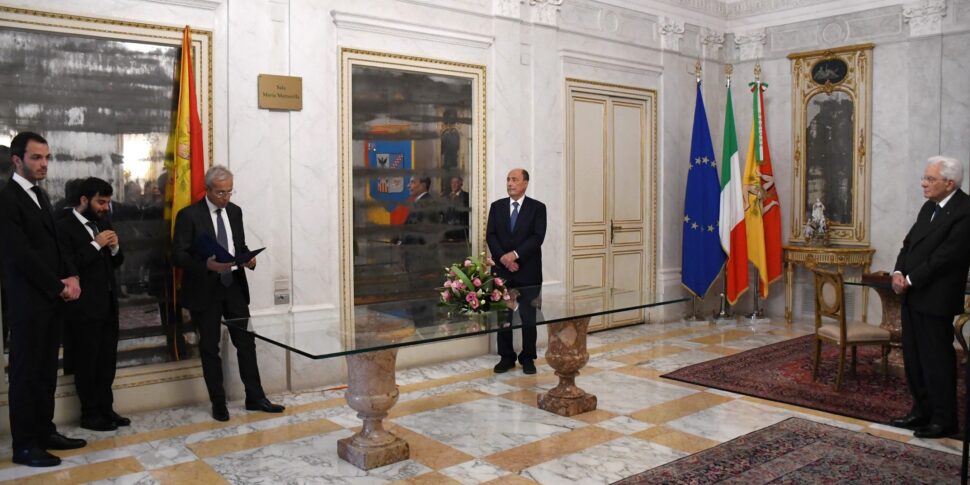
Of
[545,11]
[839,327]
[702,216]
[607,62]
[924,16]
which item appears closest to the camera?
[839,327]

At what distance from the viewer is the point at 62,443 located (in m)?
4.67

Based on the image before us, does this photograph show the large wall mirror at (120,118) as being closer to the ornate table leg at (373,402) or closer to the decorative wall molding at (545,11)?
Result: the ornate table leg at (373,402)

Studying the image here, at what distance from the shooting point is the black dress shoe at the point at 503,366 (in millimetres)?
6789

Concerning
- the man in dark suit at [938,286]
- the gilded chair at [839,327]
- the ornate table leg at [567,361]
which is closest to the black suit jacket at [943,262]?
the man in dark suit at [938,286]

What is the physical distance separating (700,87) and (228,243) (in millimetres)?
6171

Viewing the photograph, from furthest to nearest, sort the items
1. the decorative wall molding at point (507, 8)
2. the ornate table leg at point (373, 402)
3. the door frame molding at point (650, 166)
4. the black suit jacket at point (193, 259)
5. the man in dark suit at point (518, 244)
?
the door frame molding at point (650, 166), the decorative wall molding at point (507, 8), the man in dark suit at point (518, 244), the black suit jacket at point (193, 259), the ornate table leg at point (373, 402)

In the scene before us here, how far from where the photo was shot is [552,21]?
798cm

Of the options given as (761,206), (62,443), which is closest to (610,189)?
(761,206)

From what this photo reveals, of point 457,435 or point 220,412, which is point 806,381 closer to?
point 457,435

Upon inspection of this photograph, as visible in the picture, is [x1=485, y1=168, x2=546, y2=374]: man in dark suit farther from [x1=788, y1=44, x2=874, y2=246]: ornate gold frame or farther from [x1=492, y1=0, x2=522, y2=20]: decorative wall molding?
[x1=788, y1=44, x2=874, y2=246]: ornate gold frame

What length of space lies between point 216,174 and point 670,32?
6.00m

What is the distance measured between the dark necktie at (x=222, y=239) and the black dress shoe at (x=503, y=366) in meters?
2.42

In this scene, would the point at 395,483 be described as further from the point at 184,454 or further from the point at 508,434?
the point at 184,454

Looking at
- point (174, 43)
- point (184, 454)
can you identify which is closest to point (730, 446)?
point (184, 454)
